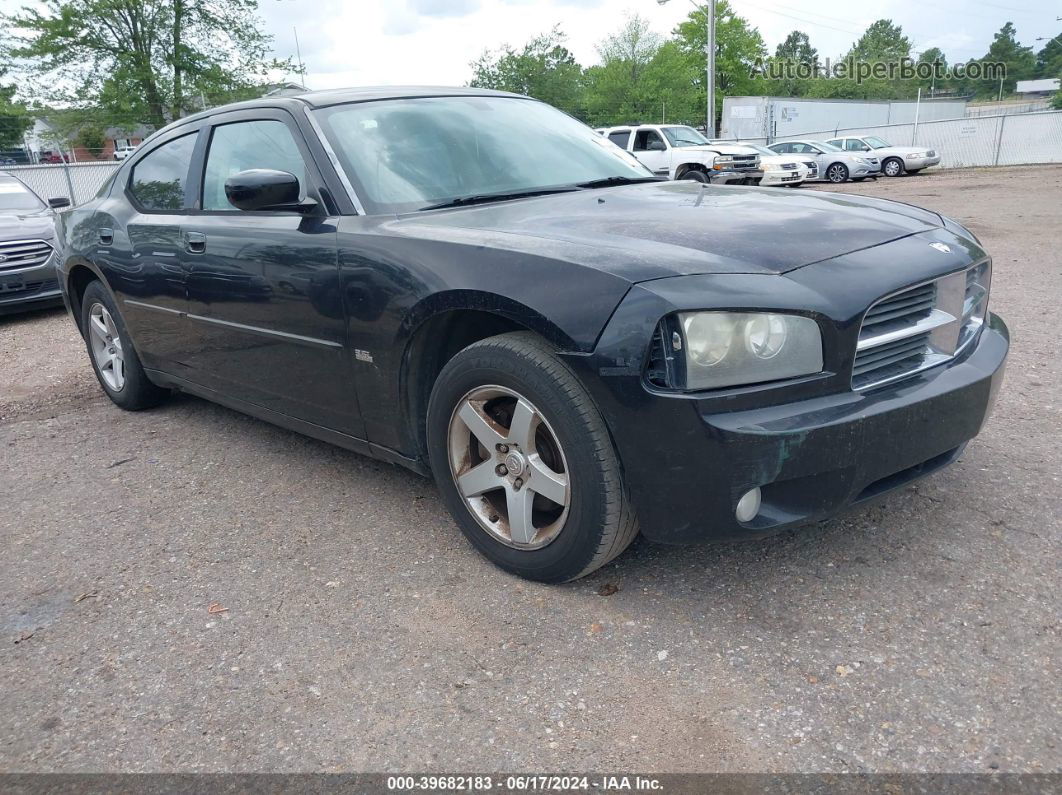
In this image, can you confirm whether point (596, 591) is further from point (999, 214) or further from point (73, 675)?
point (999, 214)

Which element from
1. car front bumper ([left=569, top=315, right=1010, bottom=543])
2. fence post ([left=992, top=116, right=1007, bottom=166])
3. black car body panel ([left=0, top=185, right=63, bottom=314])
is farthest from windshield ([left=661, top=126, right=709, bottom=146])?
car front bumper ([left=569, top=315, right=1010, bottom=543])

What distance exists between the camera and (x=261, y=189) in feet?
9.79

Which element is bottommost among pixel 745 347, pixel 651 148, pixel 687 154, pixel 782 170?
Result: pixel 782 170

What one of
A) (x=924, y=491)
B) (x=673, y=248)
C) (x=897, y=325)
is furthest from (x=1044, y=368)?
(x=673, y=248)

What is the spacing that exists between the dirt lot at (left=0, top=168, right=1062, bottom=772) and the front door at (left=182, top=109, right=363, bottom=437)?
1.60 ft

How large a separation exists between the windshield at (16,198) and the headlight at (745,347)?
9.12 meters

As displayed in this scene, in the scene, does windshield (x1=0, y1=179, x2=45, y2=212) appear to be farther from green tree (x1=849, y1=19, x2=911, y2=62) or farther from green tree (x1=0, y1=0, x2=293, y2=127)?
green tree (x1=849, y1=19, x2=911, y2=62)

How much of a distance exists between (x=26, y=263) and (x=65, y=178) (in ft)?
42.7

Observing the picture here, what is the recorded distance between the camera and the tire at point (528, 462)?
234cm

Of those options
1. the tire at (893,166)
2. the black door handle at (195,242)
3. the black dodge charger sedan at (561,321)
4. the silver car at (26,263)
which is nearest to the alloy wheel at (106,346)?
the black dodge charger sedan at (561,321)

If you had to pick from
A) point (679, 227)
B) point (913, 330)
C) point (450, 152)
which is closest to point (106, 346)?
point (450, 152)

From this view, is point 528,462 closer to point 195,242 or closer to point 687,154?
point 195,242

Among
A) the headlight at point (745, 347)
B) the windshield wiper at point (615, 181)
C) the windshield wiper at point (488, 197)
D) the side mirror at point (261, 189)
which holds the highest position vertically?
the side mirror at point (261, 189)

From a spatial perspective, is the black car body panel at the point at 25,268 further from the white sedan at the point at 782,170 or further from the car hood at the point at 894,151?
the car hood at the point at 894,151
